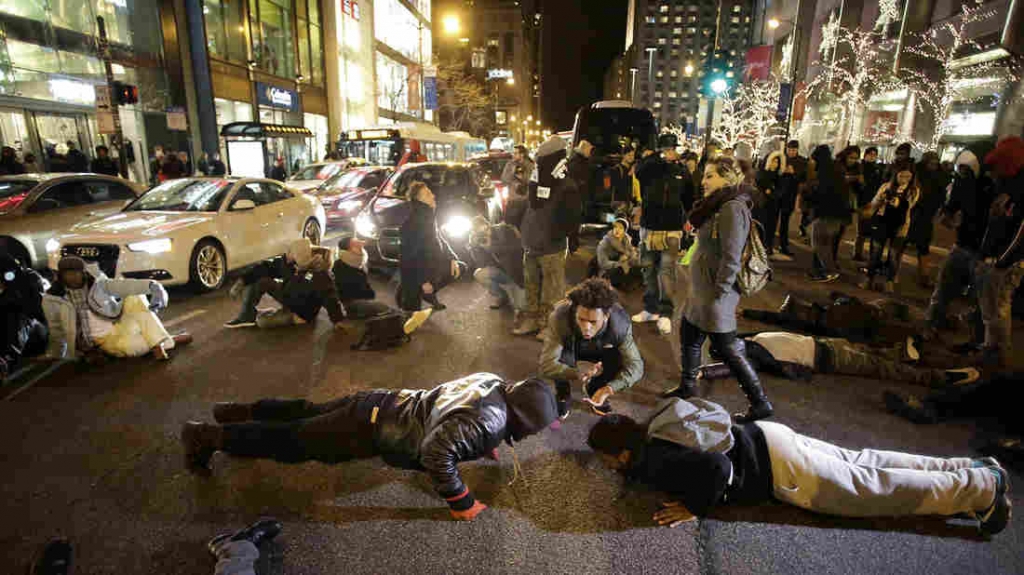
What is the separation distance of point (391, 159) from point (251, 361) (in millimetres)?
14307

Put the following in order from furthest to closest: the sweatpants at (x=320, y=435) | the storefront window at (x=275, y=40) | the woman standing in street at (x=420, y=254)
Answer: the storefront window at (x=275, y=40)
the woman standing in street at (x=420, y=254)
the sweatpants at (x=320, y=435)

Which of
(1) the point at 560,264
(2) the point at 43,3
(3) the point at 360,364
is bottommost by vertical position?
(3) the point at 360,364

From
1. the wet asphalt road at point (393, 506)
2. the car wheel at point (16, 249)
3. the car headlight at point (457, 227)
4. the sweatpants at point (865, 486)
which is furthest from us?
the car headlight at point (457, 227)

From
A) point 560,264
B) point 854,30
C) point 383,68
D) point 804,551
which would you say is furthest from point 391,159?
point 854,30

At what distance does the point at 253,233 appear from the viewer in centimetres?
829

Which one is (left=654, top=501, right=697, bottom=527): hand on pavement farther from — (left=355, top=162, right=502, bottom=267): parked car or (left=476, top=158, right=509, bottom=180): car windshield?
(left=476, top=158, right=509, bottom=180): car windshield

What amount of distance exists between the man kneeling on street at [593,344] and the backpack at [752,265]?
87 centimetres

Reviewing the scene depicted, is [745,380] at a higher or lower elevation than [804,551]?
higher

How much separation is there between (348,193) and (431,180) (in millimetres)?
3974

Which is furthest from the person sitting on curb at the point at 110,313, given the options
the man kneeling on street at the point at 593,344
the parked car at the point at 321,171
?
the parked car at the point at 321,171

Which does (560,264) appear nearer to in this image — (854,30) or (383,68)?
(854,30)

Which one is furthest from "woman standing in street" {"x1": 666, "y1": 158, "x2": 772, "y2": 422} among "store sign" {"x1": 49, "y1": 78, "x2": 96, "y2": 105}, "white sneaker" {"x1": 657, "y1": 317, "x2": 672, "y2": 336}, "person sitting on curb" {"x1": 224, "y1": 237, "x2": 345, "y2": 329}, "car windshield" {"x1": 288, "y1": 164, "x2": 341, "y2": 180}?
"store sign" {"x1": 49, "y1": 78, "x2": 96, "y2": 105}

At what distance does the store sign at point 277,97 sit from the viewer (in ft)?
82.3

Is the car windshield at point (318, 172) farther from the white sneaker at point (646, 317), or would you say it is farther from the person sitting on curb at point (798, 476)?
the person sitting on curb at point (798, 476)
